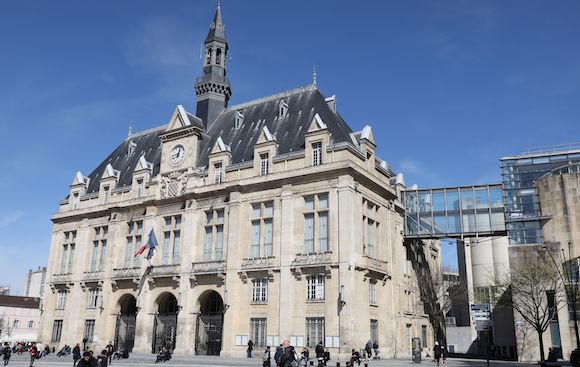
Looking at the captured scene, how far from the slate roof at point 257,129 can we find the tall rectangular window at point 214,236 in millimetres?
4857

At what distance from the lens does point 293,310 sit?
123 feet

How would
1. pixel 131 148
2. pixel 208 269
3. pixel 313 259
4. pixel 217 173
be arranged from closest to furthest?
pixel 313 259, pixel 208 269, pixel 217 173, pixel 131 148

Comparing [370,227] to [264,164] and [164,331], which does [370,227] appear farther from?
[164,331]

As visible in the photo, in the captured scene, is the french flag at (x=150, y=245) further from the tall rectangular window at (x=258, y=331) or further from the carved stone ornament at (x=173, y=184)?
the tall rectangular window at (x=258, y=331)

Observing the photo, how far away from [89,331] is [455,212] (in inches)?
1383

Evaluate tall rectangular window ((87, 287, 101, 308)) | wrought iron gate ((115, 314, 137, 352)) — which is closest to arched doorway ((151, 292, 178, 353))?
wrought iron gate ((115, 314, 137, 352))

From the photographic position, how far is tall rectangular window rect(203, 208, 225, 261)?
42.5m

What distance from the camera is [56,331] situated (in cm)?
5172

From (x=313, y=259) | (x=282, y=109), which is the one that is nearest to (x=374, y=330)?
(x=313, y=259)

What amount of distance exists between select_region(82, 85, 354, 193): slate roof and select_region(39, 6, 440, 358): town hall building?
0.16 metres

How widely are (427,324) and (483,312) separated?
21.0 meters

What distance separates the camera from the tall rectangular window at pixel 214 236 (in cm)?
4250

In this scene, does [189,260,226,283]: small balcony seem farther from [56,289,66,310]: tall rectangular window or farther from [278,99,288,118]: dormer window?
[56,289,66,310]: tall rectangular window

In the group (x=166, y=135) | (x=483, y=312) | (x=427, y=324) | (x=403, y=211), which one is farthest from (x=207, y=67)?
(x=483, y=312)
